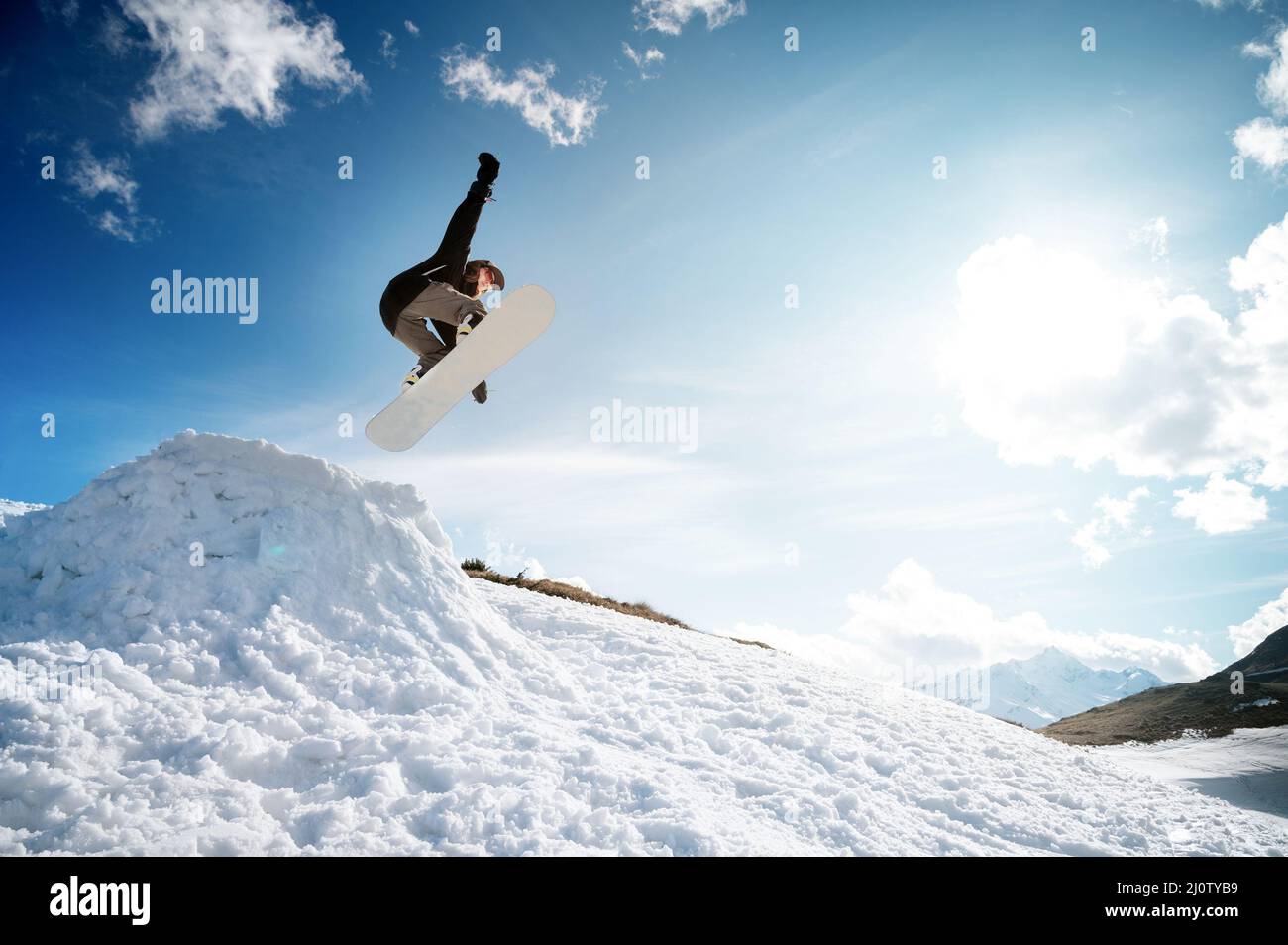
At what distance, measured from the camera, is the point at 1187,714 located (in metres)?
24.5

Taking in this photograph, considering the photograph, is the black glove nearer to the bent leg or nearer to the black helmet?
the black helmet

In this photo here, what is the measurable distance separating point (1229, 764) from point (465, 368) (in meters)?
23.4

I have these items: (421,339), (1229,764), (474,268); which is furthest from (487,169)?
(1229,764)

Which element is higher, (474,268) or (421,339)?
(474,268)

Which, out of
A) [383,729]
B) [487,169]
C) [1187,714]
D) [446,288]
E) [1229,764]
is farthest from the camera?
[1187,714]

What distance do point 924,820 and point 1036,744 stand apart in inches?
238

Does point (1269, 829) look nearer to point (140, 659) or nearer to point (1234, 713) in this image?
→ point (140, 659)

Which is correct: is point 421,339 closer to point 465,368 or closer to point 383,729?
point 465,368

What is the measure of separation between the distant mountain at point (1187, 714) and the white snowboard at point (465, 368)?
2459cm

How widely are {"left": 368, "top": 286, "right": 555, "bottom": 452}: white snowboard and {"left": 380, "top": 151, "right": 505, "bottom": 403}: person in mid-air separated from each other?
286 mm

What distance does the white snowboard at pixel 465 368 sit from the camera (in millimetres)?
8719

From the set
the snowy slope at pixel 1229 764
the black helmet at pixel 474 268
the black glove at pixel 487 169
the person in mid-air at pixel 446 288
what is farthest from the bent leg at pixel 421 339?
the snowy slope at pixel 1229 764

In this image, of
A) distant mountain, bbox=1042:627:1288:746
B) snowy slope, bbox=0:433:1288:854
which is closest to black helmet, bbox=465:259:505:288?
snowy slope, bbox=0:433:1288:854
